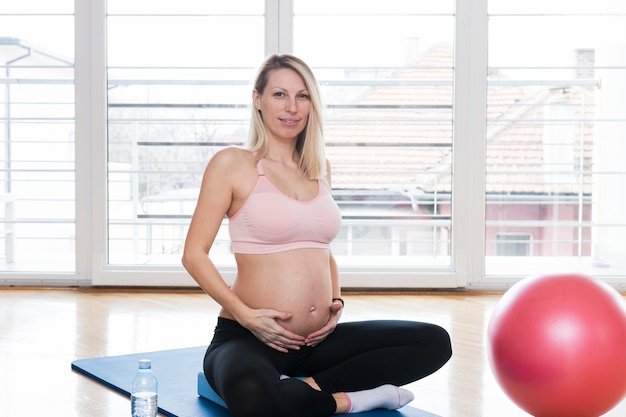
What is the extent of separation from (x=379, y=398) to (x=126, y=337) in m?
1.50

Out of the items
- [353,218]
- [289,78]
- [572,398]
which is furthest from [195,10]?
[572,398]

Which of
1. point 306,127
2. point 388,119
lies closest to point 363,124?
point 388,119

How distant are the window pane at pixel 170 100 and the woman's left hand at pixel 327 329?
255 cm

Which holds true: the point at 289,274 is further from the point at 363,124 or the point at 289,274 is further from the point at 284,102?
the point at 363,124

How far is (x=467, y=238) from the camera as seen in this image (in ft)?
16.4

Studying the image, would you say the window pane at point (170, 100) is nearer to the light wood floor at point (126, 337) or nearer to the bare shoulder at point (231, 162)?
the light wood floor at point (126, 337)

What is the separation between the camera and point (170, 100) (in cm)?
506

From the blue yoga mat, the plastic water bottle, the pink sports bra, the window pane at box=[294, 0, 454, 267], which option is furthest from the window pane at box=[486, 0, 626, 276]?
the plastic water bottle

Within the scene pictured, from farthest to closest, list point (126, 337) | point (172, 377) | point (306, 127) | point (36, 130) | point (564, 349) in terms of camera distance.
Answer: point (36, 130) → point (126, 337) → point (172, 377) → point (306, 127) → point (564, 349)

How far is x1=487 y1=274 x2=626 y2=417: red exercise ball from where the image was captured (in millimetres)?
2248

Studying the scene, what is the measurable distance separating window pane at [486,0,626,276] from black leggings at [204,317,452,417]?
2.56 meters

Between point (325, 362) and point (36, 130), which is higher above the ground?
point (36, 130)

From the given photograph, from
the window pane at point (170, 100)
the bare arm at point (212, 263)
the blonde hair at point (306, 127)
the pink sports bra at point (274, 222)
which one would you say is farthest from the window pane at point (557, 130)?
the bare arm at point (212, 263)

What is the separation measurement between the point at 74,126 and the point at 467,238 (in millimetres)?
2312
